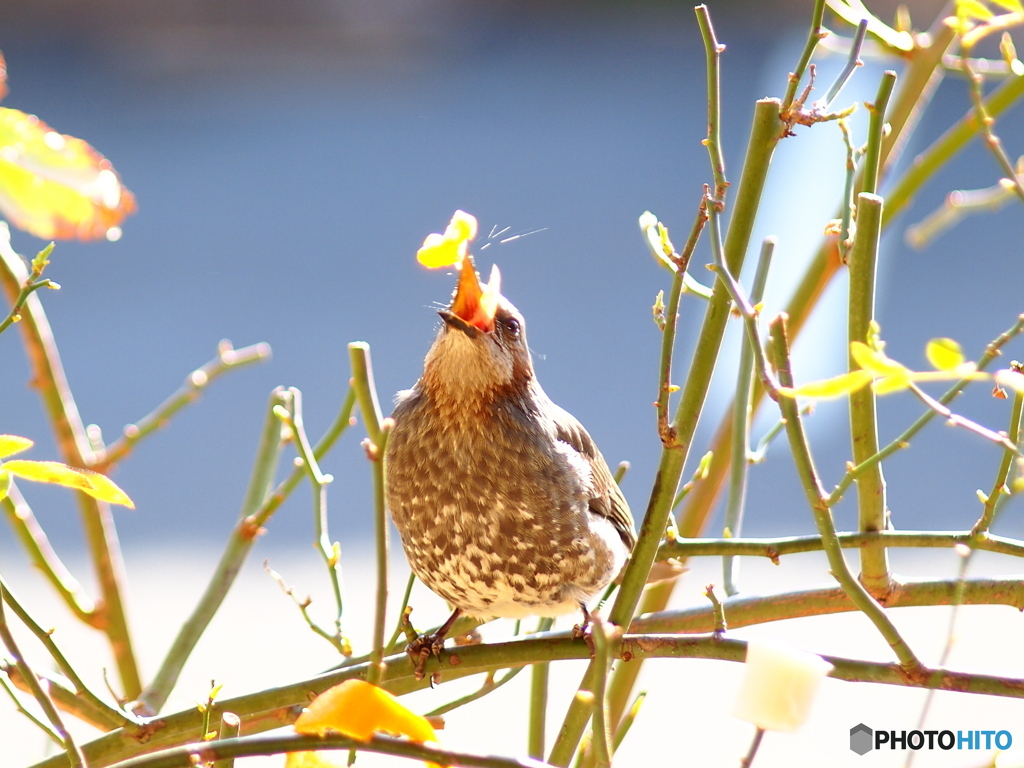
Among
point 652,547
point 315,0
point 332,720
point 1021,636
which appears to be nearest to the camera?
point 332,720

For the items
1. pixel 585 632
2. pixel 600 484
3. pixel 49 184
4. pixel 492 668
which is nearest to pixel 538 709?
pixel 585 632

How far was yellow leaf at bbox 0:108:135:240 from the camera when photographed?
650 mm

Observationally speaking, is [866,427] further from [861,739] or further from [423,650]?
[423,650]

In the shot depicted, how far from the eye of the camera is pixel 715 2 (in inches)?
386

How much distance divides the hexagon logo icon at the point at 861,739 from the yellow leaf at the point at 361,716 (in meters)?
0.89

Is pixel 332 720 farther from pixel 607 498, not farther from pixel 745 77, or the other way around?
pixel 745 77

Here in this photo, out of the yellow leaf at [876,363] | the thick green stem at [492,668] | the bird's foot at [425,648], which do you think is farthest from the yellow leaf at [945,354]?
the bird's foot at [425,648]

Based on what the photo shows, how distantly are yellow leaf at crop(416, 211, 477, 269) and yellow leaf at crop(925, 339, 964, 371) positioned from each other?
0.99ft

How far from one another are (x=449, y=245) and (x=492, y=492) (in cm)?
94

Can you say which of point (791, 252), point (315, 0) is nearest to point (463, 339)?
point (791, 252)

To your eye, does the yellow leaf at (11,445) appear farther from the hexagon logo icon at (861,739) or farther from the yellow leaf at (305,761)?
the hexagon logo icon at (861,739)

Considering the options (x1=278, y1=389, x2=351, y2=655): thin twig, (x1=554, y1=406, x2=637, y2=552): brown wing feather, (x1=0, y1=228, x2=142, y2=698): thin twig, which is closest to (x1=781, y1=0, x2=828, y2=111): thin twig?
(x1=278, y1=389, x2=351, y2=655): thin twig

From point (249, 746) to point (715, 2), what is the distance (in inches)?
393

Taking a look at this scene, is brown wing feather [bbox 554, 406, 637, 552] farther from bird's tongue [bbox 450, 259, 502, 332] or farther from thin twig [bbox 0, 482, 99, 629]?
thin twig [bbox 0, 482, 99, 629]
